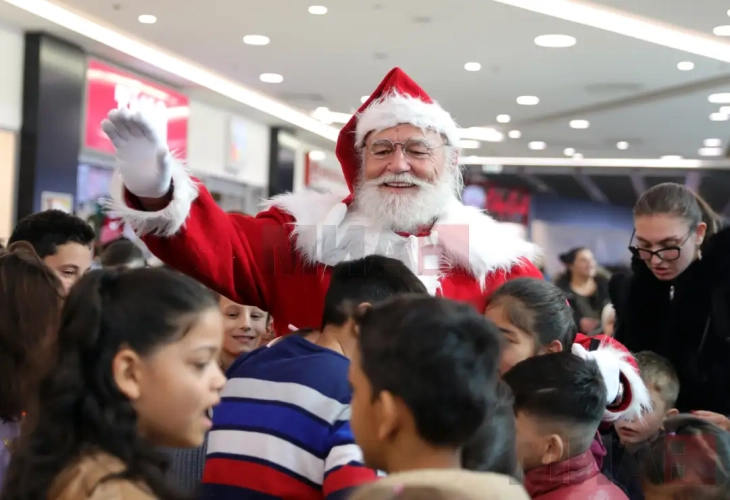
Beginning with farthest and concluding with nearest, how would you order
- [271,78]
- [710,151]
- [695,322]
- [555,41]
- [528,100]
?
1. [710,151]
2. [528,100]
3. [271,78]
4. [555,41]
5. [695,322]

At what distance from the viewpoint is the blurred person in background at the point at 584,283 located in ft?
19.6

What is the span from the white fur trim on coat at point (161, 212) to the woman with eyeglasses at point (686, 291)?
1.23 metres

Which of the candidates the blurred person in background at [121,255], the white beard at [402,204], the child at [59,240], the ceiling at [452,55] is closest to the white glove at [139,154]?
the white beard at [402,204]

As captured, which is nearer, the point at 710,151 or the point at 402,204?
the point at 402,204

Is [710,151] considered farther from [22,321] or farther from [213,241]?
[22,321]

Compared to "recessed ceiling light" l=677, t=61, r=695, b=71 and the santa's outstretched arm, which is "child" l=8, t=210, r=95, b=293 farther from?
"recessed ceiling light" l=677, t=61, r=695, b=71

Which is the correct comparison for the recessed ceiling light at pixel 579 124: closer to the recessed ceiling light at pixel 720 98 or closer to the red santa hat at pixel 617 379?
the recessed ceiling light at pixel 720 98

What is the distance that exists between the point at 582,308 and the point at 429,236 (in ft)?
12.8

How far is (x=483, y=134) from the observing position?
11.3 metres

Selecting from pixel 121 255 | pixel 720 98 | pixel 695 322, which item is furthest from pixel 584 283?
pixel 695 322

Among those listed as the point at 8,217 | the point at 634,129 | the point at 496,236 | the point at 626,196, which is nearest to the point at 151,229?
the point at 496,236

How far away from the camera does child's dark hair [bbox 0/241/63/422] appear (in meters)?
1.78

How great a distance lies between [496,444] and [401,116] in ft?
4.23

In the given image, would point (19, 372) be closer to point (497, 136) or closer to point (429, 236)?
point (429, 236)
